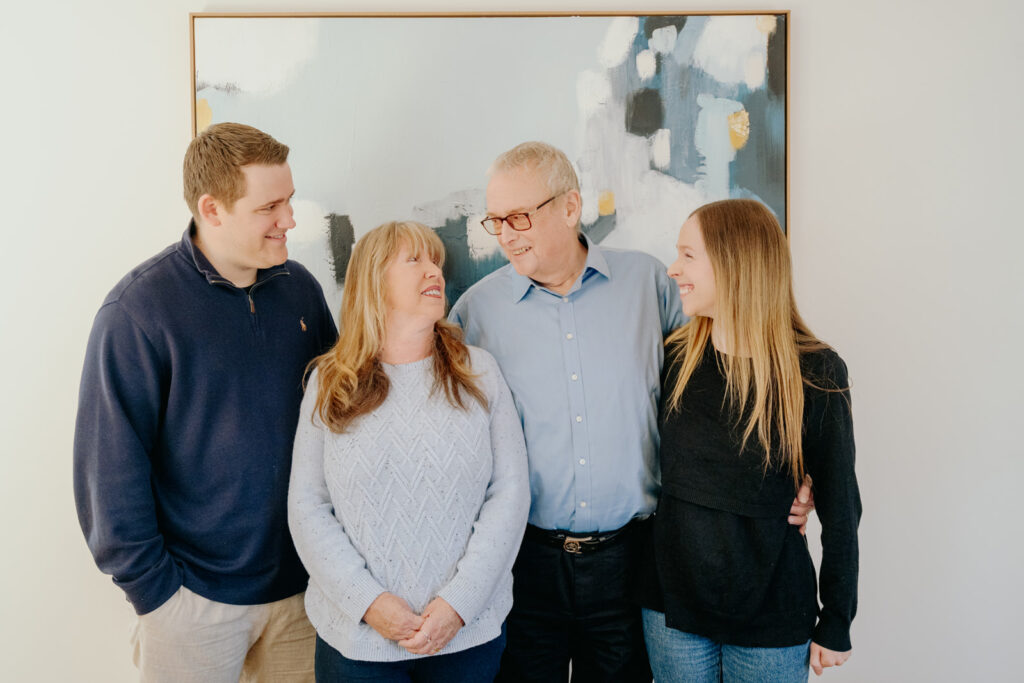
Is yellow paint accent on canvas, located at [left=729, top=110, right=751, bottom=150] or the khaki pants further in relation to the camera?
yellow paint accent on canvas, located at [left=729, top=110, right=751, bottom=150]

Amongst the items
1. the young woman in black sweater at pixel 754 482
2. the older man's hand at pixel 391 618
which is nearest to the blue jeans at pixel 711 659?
the young woman in black sweater at pixel 754 482

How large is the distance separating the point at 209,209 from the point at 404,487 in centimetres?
81

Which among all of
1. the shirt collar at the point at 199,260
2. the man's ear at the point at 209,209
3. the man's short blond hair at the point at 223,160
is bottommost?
the shirt collar at the point at 199,260

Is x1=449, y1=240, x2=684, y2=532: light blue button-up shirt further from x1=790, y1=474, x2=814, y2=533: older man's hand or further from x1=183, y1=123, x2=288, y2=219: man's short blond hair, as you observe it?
x1=183, y1=123, x2=288, y2=219: man's short blond hair

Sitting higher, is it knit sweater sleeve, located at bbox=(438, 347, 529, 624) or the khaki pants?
knit sweater sleeve, located at bbox=(438, 347, 529, 624)

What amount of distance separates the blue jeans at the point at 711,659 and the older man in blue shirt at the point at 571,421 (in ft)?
0.35

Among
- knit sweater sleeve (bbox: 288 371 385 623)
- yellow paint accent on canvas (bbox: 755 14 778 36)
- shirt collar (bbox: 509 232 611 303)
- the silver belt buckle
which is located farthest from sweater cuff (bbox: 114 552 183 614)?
yellow paint accent on canvas (bbox: 755 14 778 36)

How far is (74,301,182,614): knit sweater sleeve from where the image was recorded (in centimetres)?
159

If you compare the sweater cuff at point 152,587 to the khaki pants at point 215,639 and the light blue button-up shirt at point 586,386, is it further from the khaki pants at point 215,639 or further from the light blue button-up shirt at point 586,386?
the light blue button-up shirt at point 586,386

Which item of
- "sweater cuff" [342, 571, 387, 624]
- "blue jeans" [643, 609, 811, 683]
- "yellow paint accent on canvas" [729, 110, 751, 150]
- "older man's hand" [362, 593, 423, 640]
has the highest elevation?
"yellow paint accent on canvas" [729, 110, 751, 150]

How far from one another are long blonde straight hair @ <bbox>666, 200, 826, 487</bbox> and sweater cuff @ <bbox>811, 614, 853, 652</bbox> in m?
0.31

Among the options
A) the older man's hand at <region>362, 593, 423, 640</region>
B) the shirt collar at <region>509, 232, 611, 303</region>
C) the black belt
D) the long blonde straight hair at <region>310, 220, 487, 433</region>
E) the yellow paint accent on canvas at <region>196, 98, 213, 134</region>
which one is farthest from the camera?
the yellow paint accent on canvas at <region>196, 98, 213, 134</region>

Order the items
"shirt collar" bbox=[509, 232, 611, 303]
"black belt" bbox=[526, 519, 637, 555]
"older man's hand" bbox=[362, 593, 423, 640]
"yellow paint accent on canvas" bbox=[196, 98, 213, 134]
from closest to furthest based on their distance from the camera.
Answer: "older man's hand" bbox=[362, 593, 423, 640]
"black belt" bbox=[526, 519, 637, 555]
"shirt collar" bbox=[509, 232, 611, 303]
"yellow paint accent on canvas" bbox=[196, 98, 213, 134]

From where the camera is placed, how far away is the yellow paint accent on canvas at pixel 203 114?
85.0 inches
